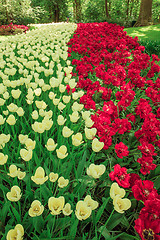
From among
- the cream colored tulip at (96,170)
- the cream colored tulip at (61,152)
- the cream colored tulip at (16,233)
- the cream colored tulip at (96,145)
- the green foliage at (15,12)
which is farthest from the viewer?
the green foliage at (15,12)

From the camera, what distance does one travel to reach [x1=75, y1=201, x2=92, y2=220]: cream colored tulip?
93 cm

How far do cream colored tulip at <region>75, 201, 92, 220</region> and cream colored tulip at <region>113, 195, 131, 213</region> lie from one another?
0.50 feet

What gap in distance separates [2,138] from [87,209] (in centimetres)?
86

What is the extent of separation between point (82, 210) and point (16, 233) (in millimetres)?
385

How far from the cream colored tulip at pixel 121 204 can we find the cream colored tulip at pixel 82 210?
153mm

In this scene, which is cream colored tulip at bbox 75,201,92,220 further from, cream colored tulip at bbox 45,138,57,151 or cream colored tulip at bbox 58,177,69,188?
cream colored tulip at bbox 45,138,57,151

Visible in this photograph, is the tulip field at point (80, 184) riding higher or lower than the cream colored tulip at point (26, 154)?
lower

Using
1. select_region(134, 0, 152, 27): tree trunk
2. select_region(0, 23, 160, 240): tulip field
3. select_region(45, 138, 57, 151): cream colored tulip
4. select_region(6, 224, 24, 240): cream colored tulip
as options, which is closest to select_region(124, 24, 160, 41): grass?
select_region(134, 0, 152, 27): tree trunk

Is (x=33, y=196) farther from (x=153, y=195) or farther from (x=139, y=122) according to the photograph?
(x=139, y=122)

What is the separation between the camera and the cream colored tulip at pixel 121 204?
0.98m

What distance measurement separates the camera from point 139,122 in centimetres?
272

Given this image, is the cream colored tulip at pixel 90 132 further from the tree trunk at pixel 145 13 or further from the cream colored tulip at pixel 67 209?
the tree trunk at pixel 145 13

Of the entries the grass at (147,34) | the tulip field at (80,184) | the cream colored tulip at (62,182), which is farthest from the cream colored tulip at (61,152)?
the grass at (147,34)

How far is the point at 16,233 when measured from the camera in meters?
0.97
